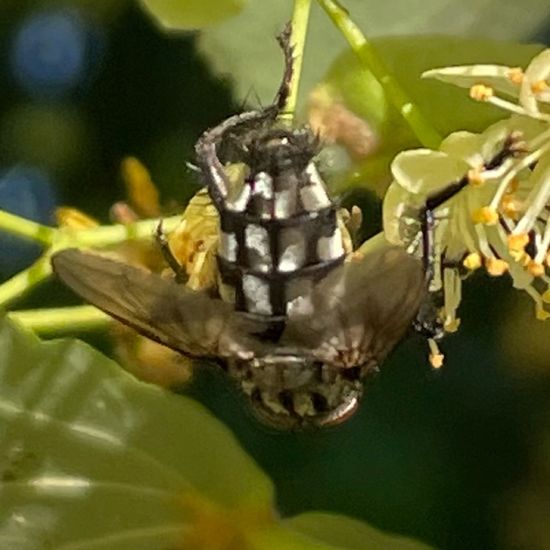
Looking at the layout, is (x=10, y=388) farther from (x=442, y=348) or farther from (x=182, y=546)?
(x=442, y=348)

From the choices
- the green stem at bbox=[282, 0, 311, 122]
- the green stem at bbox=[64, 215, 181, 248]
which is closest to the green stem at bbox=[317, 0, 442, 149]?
the green stem at bbox=[282, 0, 311, 122]

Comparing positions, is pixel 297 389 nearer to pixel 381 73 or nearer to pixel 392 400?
pixel 381 73

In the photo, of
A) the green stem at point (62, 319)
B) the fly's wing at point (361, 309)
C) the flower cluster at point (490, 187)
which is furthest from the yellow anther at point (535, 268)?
the green stem at point (62, 319)

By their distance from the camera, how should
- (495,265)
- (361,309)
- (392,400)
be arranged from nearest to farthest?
(361,309) < (495,265) < (392,400)

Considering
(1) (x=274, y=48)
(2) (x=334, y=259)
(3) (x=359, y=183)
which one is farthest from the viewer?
(1) (x=274, y=48)

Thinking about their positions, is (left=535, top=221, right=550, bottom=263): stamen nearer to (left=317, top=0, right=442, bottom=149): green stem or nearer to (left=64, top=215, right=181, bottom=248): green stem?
(left=317, top=0, right=442, bottom=149): green stem

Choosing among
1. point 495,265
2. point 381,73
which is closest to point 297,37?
point 381,73

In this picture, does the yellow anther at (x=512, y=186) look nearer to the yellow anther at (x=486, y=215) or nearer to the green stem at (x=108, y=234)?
the yellow anther at (x=486, y=215)

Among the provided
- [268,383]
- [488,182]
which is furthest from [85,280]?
[488,182]
